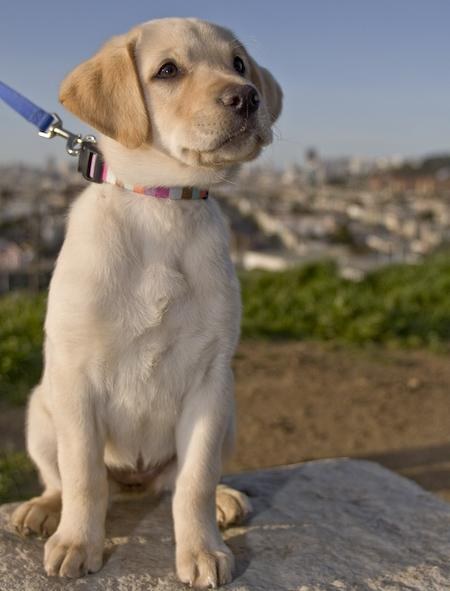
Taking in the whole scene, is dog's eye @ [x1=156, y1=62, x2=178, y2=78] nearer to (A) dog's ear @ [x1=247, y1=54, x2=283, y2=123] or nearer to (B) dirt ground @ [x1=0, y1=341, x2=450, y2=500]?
(A) dog's ear @ [x1=247, y1=54, x2=283, y2=123]

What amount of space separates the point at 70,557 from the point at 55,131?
1421 mm

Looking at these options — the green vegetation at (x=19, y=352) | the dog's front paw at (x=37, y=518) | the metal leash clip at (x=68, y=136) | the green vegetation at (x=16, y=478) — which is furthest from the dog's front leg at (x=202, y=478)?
the green vegetation at (x=19, y=352)

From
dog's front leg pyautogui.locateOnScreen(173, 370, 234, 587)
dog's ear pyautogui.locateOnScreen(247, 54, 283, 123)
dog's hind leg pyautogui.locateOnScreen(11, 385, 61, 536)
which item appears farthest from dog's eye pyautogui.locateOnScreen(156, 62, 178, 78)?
dog's hind leg pyautogui.locateOnScreen(11, 385, 61, 536)

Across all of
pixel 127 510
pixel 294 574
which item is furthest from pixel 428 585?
pixel 127 510

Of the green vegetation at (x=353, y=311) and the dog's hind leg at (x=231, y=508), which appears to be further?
the green vegetation at (x=353, y=311)

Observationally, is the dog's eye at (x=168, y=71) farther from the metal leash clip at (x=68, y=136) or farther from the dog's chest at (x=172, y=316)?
the dog's chest at (x=172, y=316)

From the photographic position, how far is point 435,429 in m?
4.89

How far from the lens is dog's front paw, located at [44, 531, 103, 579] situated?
2.32 m

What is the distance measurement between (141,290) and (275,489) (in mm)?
1272

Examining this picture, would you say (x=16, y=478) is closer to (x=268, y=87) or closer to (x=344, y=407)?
Result: (x=344, y=407)

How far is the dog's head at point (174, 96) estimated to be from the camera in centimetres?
222

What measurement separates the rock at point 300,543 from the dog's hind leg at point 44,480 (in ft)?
0.18

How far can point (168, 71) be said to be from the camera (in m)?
2.40

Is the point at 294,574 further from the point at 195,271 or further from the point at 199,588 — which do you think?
the point at 195,271
